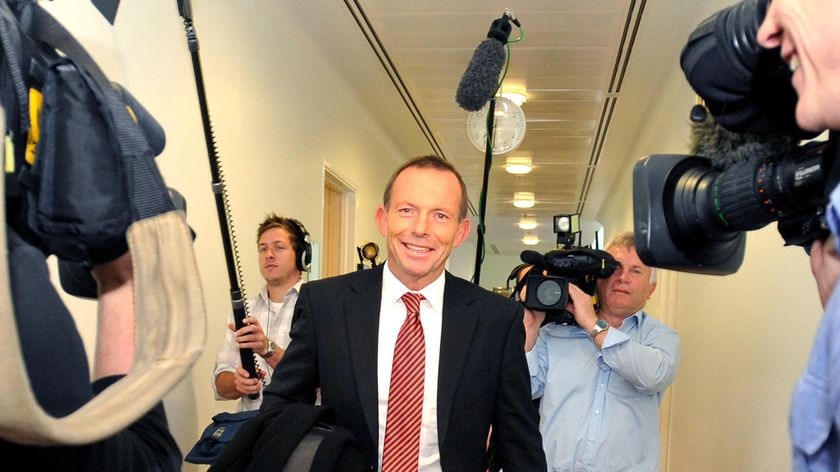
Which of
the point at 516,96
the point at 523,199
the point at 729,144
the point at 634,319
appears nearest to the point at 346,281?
the point at 729,144

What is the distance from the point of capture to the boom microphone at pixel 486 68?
6.31ft

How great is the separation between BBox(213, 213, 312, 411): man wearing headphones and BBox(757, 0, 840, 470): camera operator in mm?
1631

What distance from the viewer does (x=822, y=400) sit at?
0.57 meters

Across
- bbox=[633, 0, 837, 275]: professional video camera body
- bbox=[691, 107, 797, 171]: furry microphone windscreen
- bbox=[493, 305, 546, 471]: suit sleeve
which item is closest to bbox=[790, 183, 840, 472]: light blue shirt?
bbox=[633, 0, 837, 275]: professional video camera body

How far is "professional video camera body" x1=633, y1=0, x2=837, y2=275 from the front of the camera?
0.81 m

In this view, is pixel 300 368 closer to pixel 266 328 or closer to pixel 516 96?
pixel 266 328

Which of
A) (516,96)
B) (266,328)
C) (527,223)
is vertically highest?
(516,96)

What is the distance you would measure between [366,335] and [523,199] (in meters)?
7.13

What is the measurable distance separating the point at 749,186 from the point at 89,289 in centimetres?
81

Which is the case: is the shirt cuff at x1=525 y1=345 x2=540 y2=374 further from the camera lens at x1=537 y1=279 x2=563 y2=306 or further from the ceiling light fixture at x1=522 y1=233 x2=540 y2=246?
the ceiling light fixture at x1=522 y1=233 x2=540 y2=246

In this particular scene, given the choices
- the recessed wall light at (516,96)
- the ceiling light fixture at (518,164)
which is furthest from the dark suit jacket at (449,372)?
the ceiling light fixture at (518,164)

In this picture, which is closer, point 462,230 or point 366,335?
point 366,335

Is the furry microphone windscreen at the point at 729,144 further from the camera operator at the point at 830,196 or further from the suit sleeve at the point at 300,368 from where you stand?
the suit sleeve at the point at 300,368

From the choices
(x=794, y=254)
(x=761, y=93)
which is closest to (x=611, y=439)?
(x=794, y=254)
